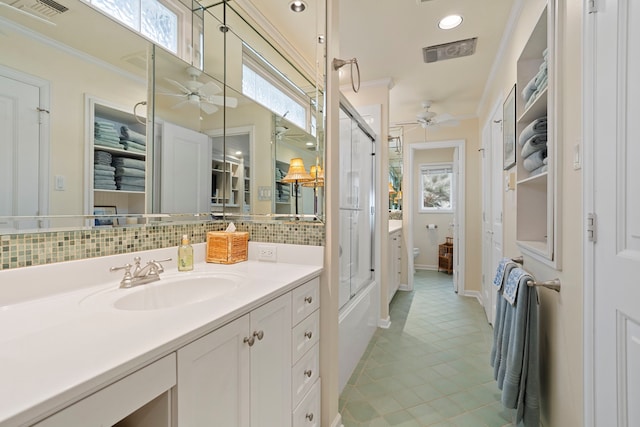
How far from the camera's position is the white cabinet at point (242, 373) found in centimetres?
68

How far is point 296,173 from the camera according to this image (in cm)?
161

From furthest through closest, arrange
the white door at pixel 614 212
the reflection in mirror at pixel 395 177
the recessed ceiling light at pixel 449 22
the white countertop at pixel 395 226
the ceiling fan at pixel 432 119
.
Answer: the reflection in mirror at pixel 395 177 → the white countertop at pixel 395 226 → the ceiling fan at pixel 432 119 → the recessed ceiling light at pixel 449 22 → the white door at pixel 614 212

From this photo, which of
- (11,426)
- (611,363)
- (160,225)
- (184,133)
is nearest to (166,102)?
(184,133)

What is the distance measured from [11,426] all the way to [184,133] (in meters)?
1.36

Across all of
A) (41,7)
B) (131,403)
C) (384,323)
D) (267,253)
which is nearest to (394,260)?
(384,323)

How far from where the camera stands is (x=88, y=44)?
106 cm

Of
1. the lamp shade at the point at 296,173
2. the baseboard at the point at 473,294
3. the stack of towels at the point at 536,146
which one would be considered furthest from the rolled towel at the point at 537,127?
the baseboard at the point at 473,294

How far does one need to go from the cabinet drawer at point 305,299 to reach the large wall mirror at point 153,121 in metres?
0.36

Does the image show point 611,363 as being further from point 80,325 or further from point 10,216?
point 10,216

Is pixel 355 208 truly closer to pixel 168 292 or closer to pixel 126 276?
pixel 168 292

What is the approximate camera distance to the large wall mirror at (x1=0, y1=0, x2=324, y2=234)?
0.91 metres

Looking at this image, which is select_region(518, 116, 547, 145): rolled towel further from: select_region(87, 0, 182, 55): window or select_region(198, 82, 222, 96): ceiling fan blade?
select_region(87, 0, 182, 55): window

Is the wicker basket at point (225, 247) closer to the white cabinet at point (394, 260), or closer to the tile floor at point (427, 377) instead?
the tile floor at point (427, 377)

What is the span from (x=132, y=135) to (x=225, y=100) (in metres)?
0.63
